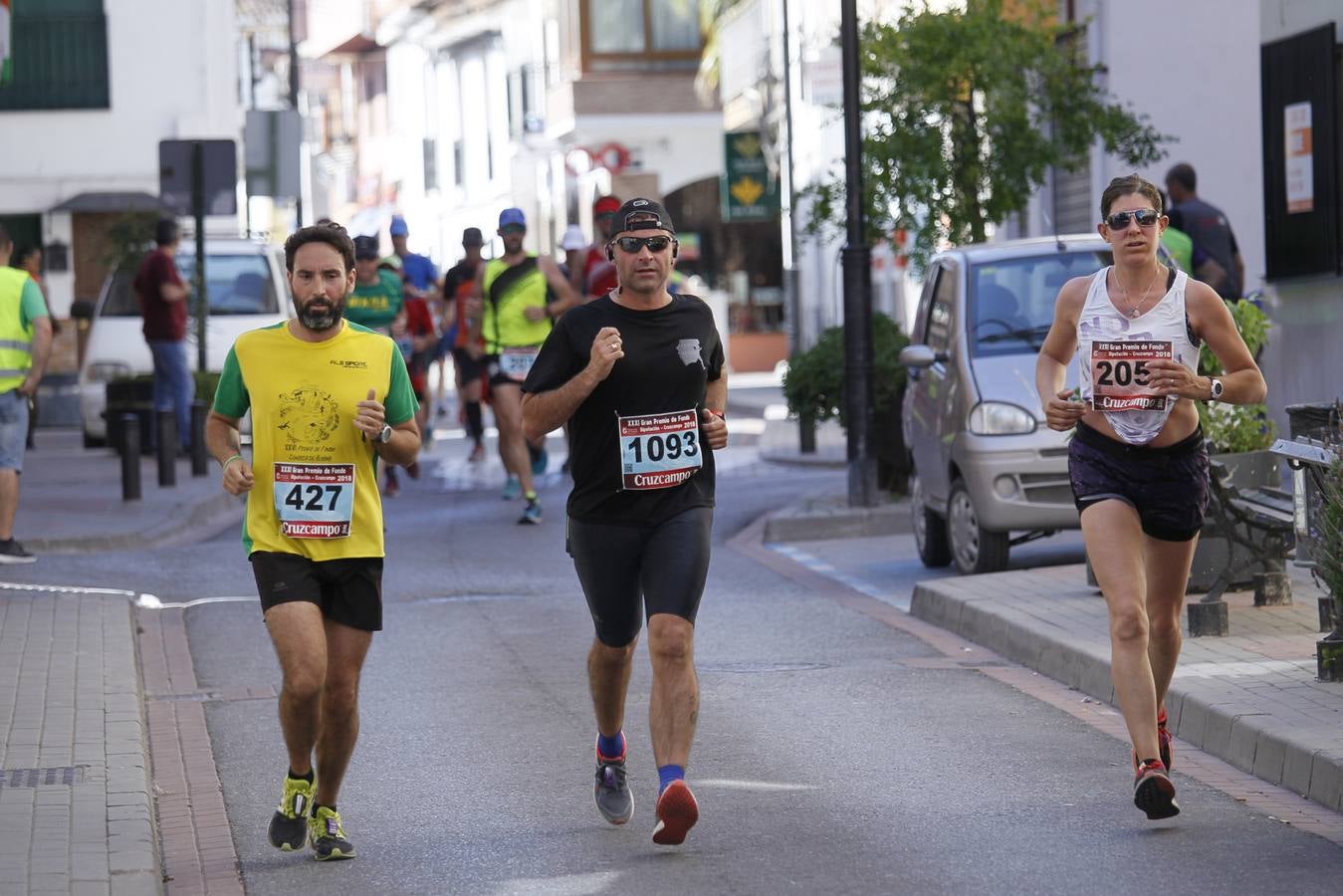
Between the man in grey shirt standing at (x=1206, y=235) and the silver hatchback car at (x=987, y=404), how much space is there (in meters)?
1.71

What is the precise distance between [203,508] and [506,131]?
141 feet

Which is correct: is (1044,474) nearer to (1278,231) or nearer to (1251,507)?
(1251,507)

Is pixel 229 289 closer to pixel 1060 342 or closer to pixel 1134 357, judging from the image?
pixel 1060 342

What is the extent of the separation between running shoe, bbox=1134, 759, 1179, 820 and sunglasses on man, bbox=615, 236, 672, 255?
199cm

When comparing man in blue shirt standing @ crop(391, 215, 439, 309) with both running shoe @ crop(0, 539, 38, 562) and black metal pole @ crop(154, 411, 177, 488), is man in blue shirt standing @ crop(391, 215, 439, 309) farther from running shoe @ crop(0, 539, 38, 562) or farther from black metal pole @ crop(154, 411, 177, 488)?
running shoe @ crop(0, 539, 38, 562)

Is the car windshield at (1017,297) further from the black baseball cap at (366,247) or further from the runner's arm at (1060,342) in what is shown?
the black baseball cap at (366,247)

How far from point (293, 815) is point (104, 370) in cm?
1898

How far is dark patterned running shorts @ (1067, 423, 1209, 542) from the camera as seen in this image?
7.66 meters

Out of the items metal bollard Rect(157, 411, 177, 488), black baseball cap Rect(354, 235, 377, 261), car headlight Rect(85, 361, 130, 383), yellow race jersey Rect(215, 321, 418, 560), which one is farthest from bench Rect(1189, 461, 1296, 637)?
car headlight Rect(85, 361, 130, 383)

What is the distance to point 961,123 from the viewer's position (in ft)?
64.9

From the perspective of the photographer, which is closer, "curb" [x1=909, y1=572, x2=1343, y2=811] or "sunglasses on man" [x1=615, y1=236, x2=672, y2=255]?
"sunglasses on man" [x1=615, y1=236, x2=672, y2=255]

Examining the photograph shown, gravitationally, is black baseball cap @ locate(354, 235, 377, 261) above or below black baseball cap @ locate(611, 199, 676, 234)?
above

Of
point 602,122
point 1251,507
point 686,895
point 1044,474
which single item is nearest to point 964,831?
point 686,895

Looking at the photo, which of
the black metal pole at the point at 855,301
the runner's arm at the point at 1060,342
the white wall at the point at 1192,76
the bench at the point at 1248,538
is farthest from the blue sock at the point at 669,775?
the white wall at the point at 1192,76
